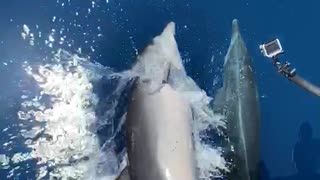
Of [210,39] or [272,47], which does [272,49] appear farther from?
[210,39]

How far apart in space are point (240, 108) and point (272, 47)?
0.22 m

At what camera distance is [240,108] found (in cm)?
149

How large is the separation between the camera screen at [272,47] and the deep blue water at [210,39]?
223mm

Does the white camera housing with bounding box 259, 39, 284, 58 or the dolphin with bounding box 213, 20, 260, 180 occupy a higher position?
the white camera housing with bounding box 259, 39, 284, 58

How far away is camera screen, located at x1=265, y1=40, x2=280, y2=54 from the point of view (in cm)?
133

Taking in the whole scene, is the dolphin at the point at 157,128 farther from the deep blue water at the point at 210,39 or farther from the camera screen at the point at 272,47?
the camera screen at the point at 272,47

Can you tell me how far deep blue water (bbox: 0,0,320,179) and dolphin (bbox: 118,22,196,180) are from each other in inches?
4.2

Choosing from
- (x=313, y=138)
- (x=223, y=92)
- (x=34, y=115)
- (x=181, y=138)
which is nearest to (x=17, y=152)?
(x=34, y=115)

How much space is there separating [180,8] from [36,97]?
48 cm

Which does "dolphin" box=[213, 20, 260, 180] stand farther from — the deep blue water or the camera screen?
the camera screen

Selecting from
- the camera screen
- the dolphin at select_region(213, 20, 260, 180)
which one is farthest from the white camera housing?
the dolphin at select_region(213, 20, 260, 180)

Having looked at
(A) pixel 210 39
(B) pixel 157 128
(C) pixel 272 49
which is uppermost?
(A) pixel 210 39

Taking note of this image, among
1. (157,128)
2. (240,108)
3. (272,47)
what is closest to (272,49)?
(272,47)

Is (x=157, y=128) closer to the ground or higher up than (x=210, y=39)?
closer to the ground
